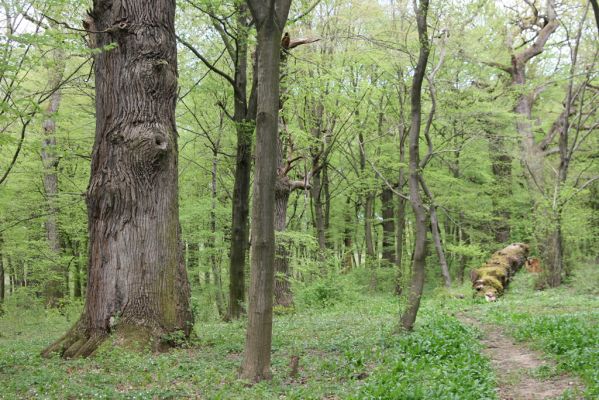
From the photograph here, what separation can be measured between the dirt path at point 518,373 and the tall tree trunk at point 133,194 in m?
4.67

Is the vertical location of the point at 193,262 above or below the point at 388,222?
below

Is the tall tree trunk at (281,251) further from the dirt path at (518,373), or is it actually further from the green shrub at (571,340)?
the green shrub at (571,340)

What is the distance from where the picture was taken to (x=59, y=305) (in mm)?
18375

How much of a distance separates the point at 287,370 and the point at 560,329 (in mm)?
4416

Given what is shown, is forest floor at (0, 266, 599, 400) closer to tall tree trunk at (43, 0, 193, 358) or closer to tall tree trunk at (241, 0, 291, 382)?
tall tree trunk at (241, 0, 291, 382)

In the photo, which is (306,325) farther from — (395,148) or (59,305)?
(395,148)

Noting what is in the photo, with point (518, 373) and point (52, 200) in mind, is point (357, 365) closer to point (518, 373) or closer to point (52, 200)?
point (518, 373)

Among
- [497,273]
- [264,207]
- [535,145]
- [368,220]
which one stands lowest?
[497,273]

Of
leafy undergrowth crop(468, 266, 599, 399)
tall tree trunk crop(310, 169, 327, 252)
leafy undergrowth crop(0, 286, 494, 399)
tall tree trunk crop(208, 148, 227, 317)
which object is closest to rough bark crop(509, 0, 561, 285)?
leafy undergrowth crop(468, 266, 599, 399)

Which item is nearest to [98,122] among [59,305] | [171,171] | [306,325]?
[171,171]

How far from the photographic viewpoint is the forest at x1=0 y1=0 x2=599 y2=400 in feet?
18.6

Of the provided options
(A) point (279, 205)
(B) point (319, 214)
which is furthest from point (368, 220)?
(A) point (279, 205)

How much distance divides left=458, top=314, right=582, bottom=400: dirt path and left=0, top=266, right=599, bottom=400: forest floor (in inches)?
0.5

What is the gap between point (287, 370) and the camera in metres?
6.11
